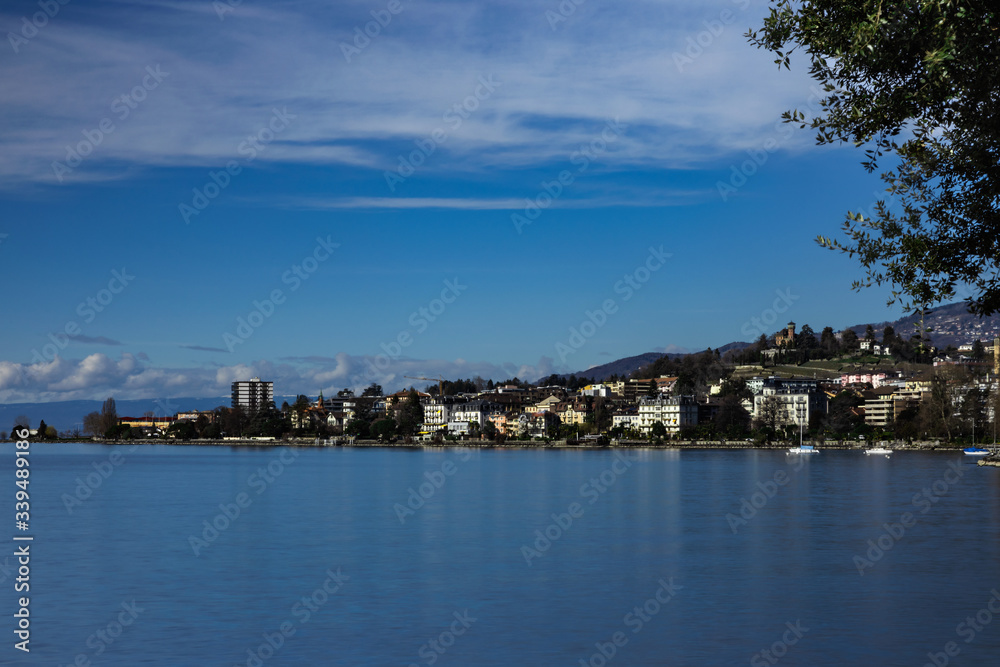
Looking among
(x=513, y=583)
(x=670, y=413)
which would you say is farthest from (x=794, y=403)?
(x=513, y=583)

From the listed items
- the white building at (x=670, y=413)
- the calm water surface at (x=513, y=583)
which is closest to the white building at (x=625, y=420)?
the white building at (x=670, y=413)

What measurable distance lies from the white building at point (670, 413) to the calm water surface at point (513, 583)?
13856 cm

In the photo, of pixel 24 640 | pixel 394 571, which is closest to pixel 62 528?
pixel 394 571

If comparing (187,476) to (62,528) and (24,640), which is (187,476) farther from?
(24,640)

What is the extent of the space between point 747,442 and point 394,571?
147824mm

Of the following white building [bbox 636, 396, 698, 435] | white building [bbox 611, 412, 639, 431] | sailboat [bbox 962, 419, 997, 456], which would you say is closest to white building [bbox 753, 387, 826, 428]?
white building [bbox 636, 396, 698, 435]

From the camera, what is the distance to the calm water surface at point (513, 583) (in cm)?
1605

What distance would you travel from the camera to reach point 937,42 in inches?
364

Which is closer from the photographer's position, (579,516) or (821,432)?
(579,516)

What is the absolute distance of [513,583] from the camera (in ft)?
73.0

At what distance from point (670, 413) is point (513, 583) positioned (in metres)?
167

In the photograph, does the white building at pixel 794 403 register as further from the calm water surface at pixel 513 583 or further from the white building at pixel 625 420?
the calm water surface at pixel 513 583

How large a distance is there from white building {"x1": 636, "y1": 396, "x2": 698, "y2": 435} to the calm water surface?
13856 cm

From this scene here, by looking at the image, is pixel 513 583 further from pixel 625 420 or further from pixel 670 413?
pixel 625 420
